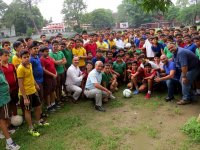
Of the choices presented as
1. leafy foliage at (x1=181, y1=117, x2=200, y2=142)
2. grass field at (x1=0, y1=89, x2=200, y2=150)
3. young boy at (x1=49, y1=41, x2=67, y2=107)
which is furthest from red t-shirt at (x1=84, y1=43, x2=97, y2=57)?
leafy foliage at (x1=181, y1=117, x2=200, y2=142)

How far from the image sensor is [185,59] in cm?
608

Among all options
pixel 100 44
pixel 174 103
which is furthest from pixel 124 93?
pixel 100 44

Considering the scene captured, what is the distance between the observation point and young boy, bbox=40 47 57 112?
20.6 ft

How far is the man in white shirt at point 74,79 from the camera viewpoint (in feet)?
24.0

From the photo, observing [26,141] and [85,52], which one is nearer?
[26,141]

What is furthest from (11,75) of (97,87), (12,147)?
(97,87)

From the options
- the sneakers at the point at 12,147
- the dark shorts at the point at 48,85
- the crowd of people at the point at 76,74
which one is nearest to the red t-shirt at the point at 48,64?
the crowd of people at the point at 76,74

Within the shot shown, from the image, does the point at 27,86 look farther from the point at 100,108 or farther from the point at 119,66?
the point at 119,66

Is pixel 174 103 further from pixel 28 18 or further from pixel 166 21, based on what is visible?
pixel 166 21

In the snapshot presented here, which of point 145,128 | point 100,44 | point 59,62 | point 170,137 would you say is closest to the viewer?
point 170,137

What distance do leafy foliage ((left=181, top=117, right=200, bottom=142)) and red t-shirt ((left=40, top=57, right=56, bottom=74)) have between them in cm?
363

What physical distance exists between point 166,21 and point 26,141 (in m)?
73.8

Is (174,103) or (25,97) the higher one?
(25,97)

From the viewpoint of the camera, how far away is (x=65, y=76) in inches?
301
